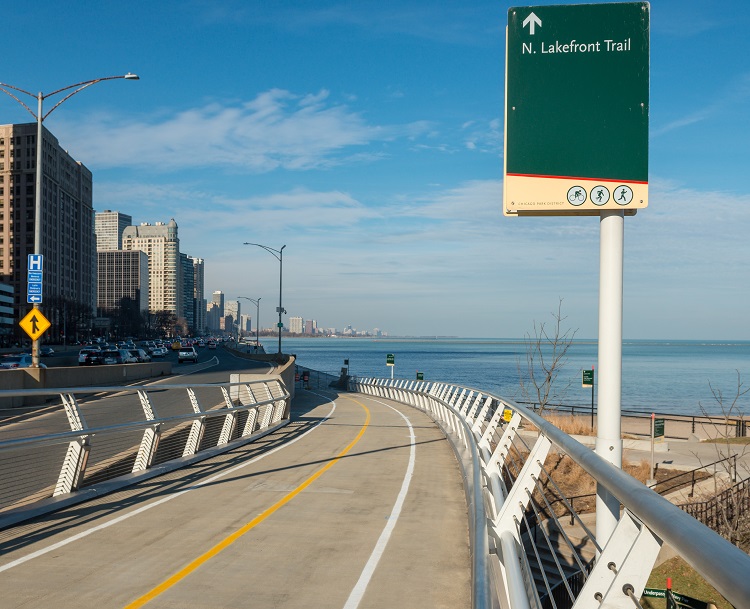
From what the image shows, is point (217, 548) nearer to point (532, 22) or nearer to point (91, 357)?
point (532, 22)

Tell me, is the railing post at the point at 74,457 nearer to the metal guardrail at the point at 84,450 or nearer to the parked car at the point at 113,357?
the metal guardrail at the point at 84,450

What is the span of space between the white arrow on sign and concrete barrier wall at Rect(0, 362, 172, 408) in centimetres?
1995

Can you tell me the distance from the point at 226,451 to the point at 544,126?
40.4 feet

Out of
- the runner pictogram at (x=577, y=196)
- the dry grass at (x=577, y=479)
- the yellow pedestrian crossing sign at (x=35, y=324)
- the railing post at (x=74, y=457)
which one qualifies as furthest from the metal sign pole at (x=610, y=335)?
the dry grass at (x=577, y=479)

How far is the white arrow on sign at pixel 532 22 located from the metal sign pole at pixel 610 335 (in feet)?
6.32

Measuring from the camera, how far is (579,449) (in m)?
4.39

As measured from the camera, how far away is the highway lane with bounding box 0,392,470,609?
22.7 ft

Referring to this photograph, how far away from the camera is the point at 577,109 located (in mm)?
7121

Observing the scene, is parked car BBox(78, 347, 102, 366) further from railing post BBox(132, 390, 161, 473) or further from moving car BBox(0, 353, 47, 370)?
railing post BBox(132, 390, 161, 473)

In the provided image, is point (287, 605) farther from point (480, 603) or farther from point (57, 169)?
point (57, 169)

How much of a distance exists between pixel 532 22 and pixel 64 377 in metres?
29.7

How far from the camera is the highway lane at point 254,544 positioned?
6934 millimetres

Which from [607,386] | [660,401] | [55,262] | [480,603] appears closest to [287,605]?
[480,603]

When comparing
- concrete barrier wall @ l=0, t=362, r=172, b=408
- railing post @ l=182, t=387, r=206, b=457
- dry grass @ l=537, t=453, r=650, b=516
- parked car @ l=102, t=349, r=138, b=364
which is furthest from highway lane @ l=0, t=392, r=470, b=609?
parked car @ l=102, t=349, r=138, b=364
